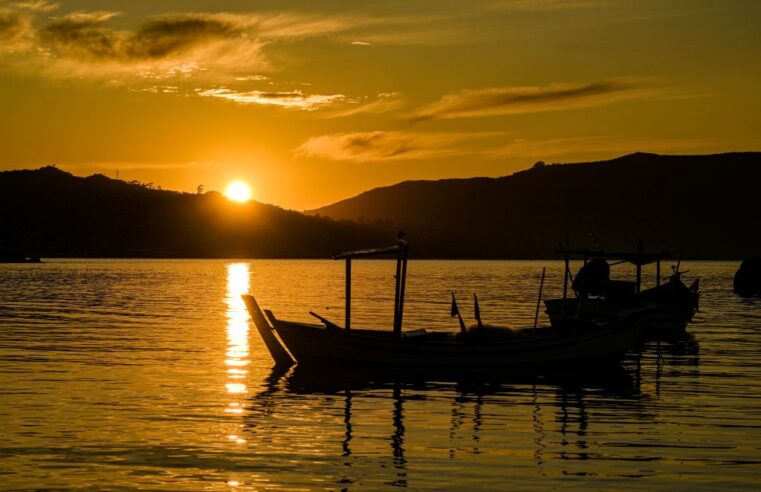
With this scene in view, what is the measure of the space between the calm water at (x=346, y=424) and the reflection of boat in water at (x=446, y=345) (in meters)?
1.12

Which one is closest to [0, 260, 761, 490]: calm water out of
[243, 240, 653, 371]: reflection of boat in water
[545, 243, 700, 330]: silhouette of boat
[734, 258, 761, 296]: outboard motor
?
[243, 240, 653, 371]: reflection of boat in water

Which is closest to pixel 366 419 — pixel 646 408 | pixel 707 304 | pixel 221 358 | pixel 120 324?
pixel 646 408

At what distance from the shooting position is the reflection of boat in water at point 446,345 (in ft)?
118

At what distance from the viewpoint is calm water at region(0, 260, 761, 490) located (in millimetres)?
19844

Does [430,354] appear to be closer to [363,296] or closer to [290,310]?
[290,310]

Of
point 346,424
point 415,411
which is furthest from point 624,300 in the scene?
point 346,424

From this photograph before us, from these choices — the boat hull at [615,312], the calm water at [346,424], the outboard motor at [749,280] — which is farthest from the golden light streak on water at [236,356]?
the outboard motor at [749,280]

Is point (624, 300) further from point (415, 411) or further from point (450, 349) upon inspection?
point (415, 411)

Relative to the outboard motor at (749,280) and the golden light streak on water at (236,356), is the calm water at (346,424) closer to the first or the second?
the golden light streak on water at (236,356)

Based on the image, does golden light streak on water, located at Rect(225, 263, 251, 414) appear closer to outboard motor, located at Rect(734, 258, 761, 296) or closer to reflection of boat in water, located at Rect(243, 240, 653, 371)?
reflection of boat in water, located at Rect(243, 240, 653, 371)

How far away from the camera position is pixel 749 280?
11425 cm

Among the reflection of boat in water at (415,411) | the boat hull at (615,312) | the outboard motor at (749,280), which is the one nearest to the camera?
the reflection of boat in water at (415,411)

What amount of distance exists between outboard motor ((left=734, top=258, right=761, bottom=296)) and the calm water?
230ft

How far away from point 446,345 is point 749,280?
87.7 meters
